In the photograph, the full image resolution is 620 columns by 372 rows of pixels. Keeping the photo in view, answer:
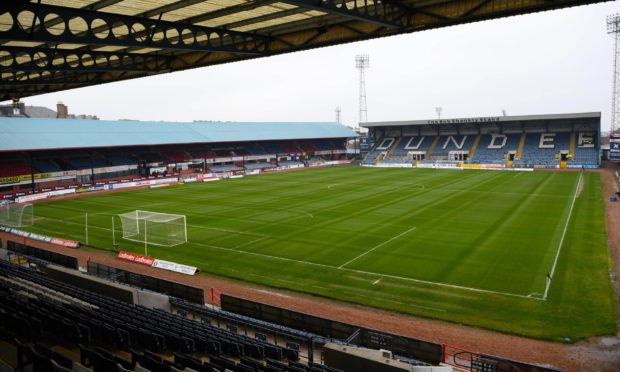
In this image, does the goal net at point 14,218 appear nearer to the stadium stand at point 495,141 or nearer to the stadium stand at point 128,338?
the stadium stand at point 128,338

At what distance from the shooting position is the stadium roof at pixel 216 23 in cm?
1118

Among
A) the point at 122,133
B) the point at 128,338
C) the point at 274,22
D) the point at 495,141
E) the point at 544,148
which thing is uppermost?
the point at 274,22

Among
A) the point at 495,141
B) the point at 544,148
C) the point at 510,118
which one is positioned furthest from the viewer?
the point at 495,141

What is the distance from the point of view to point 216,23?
1438cm

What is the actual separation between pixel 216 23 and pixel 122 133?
58323mm

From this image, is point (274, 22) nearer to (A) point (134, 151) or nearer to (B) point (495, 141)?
(A) point (134, 151)

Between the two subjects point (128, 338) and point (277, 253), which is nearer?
point (128, 338)

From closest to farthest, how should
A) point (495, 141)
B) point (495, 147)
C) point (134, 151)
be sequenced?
1. point (134, 151)
2. point (495, 147)
3. point (495, 141)

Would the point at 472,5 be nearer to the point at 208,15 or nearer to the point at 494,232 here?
the point at 208,15

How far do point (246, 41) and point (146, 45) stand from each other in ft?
11.6

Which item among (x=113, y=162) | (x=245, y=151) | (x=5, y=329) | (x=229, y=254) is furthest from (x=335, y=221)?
(x=245, y=151)

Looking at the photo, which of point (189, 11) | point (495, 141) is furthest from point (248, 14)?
point (495, 141)

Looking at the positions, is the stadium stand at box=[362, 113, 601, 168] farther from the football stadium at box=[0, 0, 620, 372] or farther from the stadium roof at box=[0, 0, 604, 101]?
the stadium roof at box=[0, 0, 604, 101]

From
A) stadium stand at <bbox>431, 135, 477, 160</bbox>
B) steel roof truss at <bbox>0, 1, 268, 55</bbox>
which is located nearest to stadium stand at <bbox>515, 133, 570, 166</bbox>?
stadium stand at <bbox>431, 135, 477, 160</bbox>
